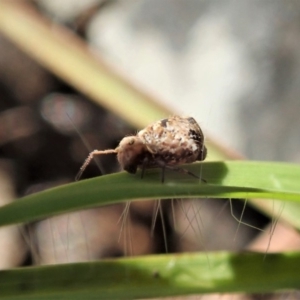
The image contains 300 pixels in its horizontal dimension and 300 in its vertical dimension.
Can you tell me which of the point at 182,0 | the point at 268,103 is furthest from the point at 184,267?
the point at 182,0

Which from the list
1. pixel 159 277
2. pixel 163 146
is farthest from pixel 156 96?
pixel 159 277

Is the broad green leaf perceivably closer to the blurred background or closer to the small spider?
the small spider

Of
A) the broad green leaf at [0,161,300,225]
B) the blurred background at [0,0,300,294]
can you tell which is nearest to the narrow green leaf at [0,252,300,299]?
the broad green leaf at [0,161,300,225]

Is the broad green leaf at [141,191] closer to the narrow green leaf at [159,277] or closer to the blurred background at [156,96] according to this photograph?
the narrow green leaf at [159,277]

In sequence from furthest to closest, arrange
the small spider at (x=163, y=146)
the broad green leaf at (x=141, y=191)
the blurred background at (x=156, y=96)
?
the blurred background at (x=156, y=96) < the small spider at (x=163, y=146) < the broad green leaf at (x=141, y=191)

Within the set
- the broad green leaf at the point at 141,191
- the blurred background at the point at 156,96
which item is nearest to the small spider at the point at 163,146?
the broad green leaf at the point at 141,191

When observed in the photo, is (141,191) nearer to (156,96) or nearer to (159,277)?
(159,277)
